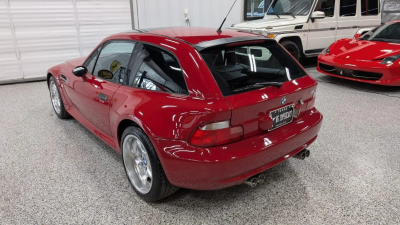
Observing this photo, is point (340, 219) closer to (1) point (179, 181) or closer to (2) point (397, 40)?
(1) point (179, 181)

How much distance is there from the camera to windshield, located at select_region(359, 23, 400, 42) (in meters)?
5.56

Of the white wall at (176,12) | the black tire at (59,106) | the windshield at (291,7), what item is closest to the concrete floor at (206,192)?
the black tire at (59,106)

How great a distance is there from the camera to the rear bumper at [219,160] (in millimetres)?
1845

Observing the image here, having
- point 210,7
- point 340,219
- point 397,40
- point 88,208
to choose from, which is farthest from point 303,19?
point 88,208

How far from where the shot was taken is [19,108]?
4664 millimetres

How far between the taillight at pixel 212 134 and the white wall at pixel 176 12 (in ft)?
19.5

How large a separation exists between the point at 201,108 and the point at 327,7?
624cm

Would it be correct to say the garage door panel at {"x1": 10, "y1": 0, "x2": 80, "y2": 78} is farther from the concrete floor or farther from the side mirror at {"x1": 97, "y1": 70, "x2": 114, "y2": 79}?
the side mirror at {"x1": 97, "y1": 70, "x2": 114, "y2": 79}

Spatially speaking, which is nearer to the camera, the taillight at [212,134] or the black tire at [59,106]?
the taillight at [212,134]

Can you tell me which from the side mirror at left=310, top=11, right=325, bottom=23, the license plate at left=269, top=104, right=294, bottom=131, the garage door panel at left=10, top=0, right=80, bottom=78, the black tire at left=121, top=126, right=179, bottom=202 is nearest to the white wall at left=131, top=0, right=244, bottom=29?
the garage door panel at left=10, top=0, right=80, bottom=78

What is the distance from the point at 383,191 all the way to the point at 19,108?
196 inches

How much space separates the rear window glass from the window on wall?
6.43 metres

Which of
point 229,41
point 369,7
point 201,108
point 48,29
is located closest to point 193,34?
point 229,41

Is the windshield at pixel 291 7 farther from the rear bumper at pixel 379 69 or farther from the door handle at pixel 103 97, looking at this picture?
the door handle at pixel 103 97
